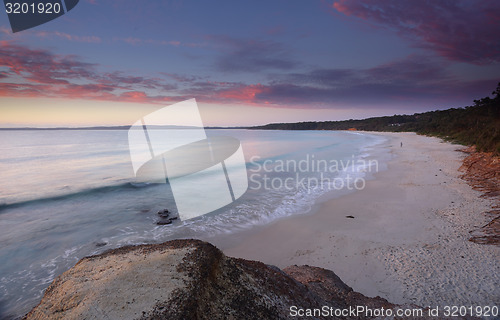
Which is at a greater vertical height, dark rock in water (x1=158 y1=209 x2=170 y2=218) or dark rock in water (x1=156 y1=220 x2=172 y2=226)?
dark rock in water (x1=156 y1=220 x2=172 y2=226)

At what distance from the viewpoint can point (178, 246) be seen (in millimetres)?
2814

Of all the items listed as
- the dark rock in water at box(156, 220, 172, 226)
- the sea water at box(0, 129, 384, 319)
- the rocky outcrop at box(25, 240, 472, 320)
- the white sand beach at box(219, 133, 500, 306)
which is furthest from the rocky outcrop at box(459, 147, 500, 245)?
the dark rock in water at box(156, 220, 172, 226)

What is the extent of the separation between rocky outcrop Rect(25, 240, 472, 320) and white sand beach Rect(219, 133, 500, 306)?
2.54 m

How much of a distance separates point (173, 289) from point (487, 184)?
1475 cm

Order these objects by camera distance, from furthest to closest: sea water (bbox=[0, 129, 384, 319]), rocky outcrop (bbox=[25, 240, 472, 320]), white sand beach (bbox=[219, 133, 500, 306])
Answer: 1. sea water (bbox=[0, 129, 384, 319])
2. white sand beach (bbox=[219, 133, 500, 306])
3. rocky outcrop (bbox=[25, 240, 472, 320])

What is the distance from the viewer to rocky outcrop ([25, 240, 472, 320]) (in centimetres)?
194

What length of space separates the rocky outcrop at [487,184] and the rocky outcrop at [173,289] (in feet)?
19.4

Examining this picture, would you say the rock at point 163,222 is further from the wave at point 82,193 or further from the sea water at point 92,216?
the wave at point 82,193

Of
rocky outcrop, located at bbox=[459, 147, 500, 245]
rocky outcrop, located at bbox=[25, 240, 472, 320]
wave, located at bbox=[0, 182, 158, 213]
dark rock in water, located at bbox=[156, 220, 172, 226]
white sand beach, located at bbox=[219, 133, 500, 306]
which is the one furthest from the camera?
wave, located at bbox=[0, 182, 158, 213]

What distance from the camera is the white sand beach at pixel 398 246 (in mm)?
4492

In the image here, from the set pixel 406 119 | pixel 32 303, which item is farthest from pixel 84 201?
pixel 406 119

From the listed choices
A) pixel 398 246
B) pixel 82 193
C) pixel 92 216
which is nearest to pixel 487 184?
pixel 398 246

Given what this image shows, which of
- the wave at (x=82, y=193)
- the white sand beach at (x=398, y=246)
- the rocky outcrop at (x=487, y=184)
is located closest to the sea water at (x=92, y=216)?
the wave at (x=82, y=193)

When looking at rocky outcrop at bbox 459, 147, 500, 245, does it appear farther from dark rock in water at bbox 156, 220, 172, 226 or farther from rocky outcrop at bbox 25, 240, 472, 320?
dark rock in water at bbox 156, 220, 172, 226
